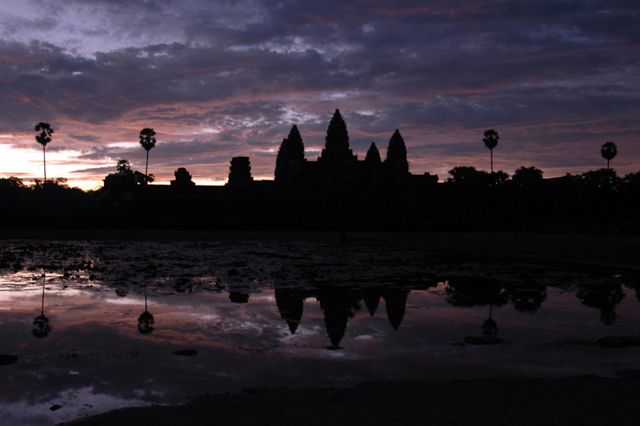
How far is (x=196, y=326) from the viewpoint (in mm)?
8016

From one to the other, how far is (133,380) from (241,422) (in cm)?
181

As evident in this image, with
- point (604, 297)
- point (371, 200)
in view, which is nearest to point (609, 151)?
point (371, 200)

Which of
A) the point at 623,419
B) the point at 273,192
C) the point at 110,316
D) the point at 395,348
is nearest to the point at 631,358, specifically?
the point at 623,419

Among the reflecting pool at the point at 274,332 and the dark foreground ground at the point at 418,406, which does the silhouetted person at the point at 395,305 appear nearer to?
the reflecting pool at the point at 274,332

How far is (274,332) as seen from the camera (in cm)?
770

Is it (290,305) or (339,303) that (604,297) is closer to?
(339,303)

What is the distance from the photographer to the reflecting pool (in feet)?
17.6

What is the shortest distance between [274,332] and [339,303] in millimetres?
2852

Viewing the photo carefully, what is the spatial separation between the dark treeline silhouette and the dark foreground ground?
156 feet

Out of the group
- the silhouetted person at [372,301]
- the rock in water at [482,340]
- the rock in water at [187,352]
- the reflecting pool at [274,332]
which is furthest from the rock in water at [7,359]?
the rock in water at [482,340]

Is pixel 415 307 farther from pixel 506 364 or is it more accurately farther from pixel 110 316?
pixel 110 316

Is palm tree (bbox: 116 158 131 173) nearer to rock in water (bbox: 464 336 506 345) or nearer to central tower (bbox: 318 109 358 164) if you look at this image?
central tower (bbox: 318 109 358 164)

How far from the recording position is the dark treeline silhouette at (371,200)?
6175cm

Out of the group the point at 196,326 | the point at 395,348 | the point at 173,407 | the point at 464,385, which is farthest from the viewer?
the point at 196,326
